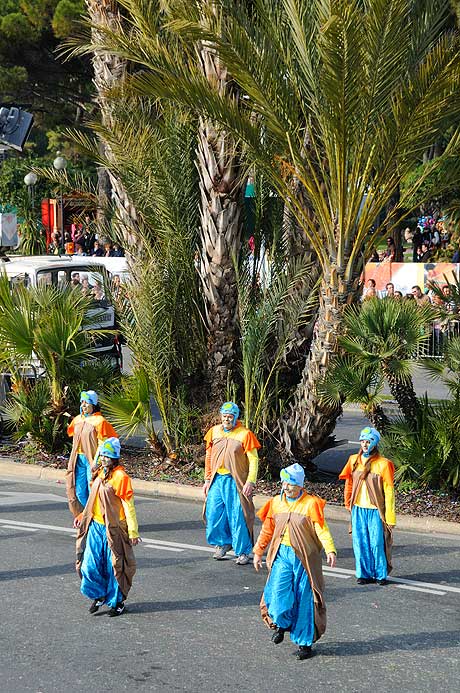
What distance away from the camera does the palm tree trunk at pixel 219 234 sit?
13.4m

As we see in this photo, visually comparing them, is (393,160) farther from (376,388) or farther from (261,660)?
(261,660)

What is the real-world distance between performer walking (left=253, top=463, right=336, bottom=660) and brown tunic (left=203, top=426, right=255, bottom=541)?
236 cm

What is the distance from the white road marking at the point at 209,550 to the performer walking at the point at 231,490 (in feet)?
1.42

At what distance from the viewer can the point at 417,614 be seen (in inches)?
344

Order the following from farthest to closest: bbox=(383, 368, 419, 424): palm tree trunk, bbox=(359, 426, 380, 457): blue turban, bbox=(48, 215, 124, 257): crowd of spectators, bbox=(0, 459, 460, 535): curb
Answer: bbox=(48, 215, 124, 257): crowd of spectators
bbox=(383, 368, 419, 424): palm tree trunk
bbox=(0, 459, 460, 535): curb
bbox=(359, 426, 380, 457): blue turban

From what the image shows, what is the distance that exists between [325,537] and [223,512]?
280cm

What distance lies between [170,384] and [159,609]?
5652 millimetres

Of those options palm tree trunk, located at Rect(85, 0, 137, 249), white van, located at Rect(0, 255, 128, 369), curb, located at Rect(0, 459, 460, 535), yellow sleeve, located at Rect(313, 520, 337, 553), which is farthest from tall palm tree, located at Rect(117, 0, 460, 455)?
white van, located at Rect(0, 255, 128, 369)

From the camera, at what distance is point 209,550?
10.8 meters

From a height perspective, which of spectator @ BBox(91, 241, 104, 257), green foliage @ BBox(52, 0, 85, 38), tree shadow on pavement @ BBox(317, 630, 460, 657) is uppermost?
green foliage @ BBox(52, 0, 85, 38)

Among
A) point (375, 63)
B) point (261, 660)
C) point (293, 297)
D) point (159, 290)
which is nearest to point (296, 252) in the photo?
point (293, 297)

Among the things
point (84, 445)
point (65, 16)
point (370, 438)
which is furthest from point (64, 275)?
point (65, 16)

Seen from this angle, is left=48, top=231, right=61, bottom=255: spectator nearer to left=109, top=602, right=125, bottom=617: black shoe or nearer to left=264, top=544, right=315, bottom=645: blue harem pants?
left=109, top=602, right=125, bottom=617: black shoe

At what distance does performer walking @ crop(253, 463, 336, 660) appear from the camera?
764 centimetres
